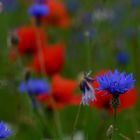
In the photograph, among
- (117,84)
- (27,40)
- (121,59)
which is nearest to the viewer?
(117,84)

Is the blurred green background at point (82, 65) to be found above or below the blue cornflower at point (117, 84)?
above

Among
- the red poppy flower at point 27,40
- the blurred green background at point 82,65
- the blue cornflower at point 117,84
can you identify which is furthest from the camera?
the red poppy flower at point 27,40

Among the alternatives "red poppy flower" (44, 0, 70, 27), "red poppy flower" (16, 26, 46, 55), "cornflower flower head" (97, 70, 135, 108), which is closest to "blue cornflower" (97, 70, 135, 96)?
"cornflower flower head" (97, 70, 135, 108)

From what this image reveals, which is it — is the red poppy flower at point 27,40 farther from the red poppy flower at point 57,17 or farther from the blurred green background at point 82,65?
the red poppy flower at point 57,17

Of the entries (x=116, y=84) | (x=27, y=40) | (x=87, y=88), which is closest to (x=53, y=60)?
(x=27, y=40)

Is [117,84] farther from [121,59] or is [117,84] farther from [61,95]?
[121,59]

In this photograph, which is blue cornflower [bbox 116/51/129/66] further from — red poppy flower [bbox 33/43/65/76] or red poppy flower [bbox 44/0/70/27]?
red poppy flower [bbox 44/0/70/27]

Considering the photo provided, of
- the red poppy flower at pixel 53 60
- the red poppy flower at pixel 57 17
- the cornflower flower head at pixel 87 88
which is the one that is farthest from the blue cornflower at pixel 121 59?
the cornflower flower head at pixel 87 88

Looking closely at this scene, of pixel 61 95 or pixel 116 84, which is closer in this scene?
pixel 116 84

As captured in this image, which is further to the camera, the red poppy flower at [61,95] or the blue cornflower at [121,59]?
the blue cornflower at [121,59]

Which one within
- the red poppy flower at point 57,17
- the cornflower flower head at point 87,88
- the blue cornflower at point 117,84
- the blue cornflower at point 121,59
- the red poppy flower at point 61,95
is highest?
the red poppy flower at point 57,17

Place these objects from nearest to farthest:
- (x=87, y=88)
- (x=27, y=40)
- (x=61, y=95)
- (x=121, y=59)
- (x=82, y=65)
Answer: (x=87, y=88) < (x=61, y=95) < (x=121, y=59) < (x=27, y=40) < (x=82, y=65)

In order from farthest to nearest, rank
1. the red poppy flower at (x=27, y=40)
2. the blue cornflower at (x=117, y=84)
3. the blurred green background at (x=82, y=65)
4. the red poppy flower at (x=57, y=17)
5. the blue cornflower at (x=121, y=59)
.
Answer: the red poppy flower at (x=57, y=17), the red poppy flower at (x=27, y=40), the blue cornflower at (x=121, y=59), the blurred green background at (x=82, y=65), the blue cornflower at (x=117, y=84)

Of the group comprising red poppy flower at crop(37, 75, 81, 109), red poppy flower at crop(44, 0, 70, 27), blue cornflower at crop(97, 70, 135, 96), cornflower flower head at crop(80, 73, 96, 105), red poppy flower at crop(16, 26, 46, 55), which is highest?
red poppy flower at crop(44, 0, 70, 27)
